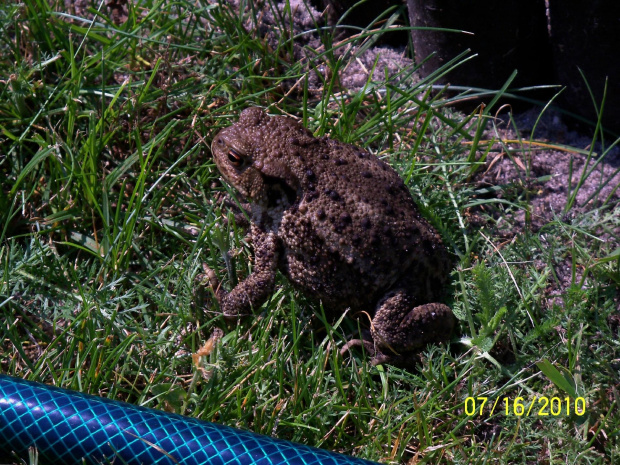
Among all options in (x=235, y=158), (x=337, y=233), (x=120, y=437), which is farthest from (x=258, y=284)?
(x=120, y=437)

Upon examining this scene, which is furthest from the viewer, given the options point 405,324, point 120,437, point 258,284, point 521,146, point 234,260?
point 521,146

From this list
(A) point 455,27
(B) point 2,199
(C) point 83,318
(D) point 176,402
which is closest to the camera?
(D) point 176,402

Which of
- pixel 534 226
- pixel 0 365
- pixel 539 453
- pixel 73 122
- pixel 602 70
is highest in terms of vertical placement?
pixel 73 122

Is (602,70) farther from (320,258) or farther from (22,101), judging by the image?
(22,101)

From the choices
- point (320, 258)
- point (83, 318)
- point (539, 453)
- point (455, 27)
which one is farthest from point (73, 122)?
point (539, 453)

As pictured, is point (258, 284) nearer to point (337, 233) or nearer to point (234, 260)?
point (234, 260)

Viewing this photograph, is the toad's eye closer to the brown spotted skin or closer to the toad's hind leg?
the brown spotted skin
